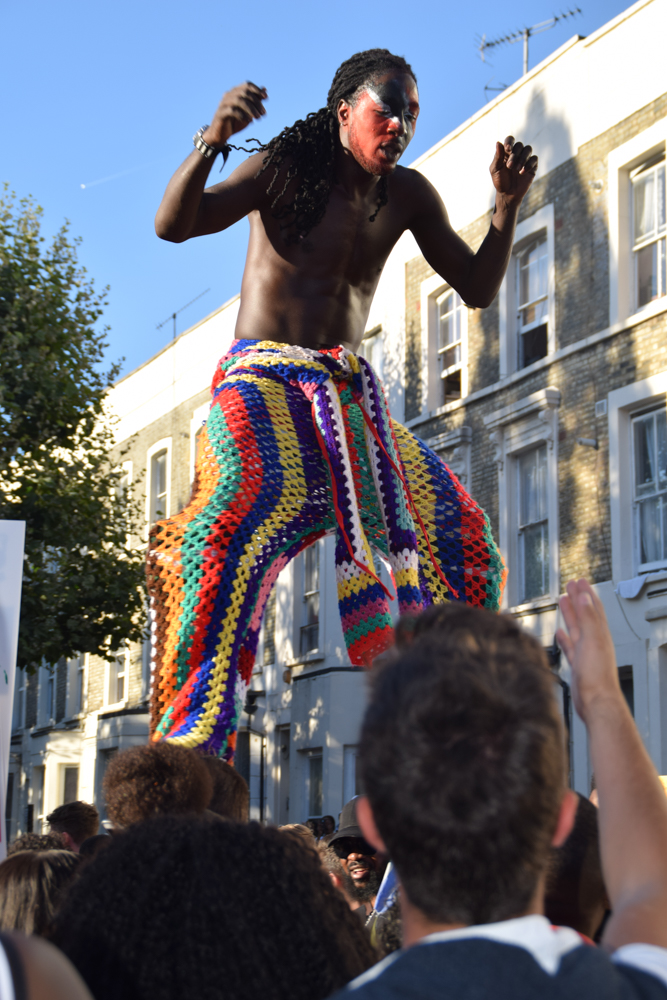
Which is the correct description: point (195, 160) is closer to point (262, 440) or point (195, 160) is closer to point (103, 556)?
point (262, 440)

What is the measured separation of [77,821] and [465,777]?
4126 mm

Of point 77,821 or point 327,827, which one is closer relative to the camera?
point 77,821

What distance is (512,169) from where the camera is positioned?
10.7 ft

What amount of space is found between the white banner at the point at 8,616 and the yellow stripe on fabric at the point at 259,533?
2.40ft

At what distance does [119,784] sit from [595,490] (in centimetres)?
1180

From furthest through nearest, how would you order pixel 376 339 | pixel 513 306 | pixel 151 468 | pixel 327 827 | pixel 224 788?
pixel 151 468 → pixel 376 339 → pixel 513 306 → pixel 327 827 → pixel 224 788

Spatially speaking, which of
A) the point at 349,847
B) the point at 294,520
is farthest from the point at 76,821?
the point at 294,520

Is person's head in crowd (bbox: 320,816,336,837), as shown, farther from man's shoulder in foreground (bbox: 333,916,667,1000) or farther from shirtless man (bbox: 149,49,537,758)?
man's shoulder in foreground (bbox: 333,916,667,1000)

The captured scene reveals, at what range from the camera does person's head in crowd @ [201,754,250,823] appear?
269 cm

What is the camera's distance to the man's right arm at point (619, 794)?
1.32 m

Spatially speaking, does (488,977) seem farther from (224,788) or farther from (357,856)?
(357,856)

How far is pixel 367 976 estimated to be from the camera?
43.2 inches

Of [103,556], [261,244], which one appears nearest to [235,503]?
[261,244]

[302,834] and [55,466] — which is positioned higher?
[55,466]
